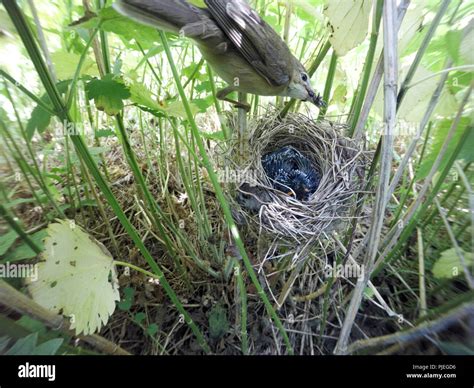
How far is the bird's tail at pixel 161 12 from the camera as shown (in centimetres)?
66

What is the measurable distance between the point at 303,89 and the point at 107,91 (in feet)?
2.06

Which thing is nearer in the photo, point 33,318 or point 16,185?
point 33,318

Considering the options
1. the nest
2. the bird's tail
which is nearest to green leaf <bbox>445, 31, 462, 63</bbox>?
the nest

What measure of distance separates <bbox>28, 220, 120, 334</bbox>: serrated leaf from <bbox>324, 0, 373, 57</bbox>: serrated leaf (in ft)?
2.39

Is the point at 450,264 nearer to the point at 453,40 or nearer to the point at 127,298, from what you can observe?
the point at 453,40

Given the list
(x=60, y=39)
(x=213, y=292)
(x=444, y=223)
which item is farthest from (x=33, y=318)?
(x=444, y=223)

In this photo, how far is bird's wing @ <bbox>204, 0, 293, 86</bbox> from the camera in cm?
92

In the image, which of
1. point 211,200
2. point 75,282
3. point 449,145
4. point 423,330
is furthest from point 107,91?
point 423,330

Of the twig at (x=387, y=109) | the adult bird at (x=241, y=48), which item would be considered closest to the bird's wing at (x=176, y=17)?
the adult bird at (x=241, y=48)

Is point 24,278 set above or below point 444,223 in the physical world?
below

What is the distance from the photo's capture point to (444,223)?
93cm

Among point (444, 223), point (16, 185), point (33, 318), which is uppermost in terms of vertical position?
point (444, 223)

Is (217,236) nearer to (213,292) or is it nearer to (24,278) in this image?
(213,292)

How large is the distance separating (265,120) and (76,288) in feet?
2.28
